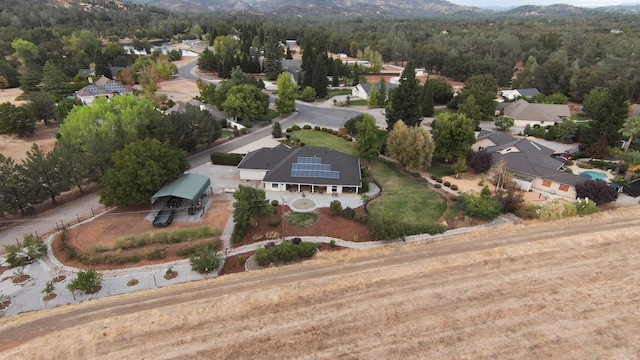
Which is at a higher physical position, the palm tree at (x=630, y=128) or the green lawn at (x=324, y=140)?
the palm tree at (x=630, y=128)

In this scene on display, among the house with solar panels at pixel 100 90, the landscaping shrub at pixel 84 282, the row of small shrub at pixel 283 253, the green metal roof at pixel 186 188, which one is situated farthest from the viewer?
the house with solar panels at pixel 100 90

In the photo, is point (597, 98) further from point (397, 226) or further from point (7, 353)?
point (7, 353)

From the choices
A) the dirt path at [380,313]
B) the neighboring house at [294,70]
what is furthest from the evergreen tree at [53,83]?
the dirt path at [380,313]

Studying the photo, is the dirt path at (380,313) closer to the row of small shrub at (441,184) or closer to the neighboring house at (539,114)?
the row of small shrub at (441,184)

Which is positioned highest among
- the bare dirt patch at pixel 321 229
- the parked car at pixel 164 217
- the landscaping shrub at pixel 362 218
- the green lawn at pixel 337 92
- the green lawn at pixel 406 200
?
the green lawn at pixel 337 92

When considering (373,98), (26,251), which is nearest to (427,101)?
(373,98)

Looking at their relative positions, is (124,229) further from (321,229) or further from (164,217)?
(321,229)
